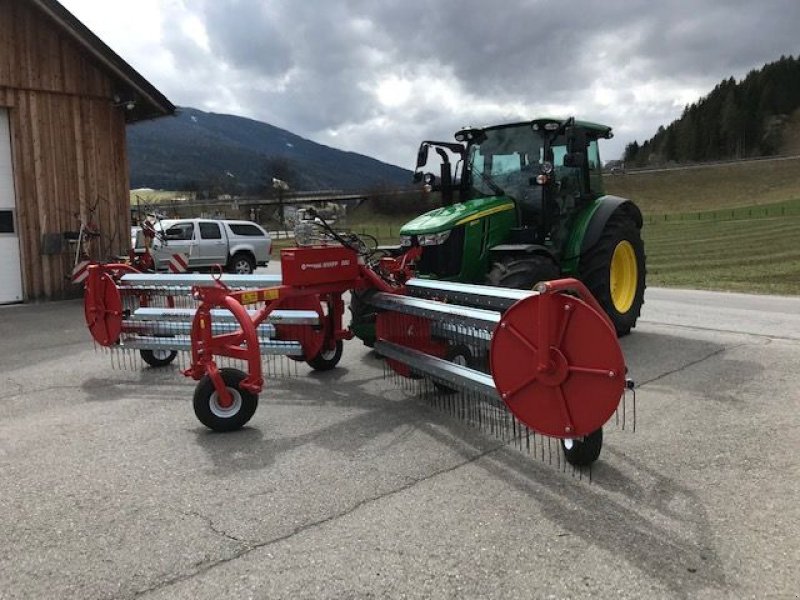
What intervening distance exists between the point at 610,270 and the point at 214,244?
14.1 meters

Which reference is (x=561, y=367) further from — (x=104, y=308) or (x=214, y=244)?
(x=214, y=244)

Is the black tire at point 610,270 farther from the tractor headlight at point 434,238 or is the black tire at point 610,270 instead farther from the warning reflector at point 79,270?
the warning reflector at point 79,270

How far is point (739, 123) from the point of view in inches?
4552

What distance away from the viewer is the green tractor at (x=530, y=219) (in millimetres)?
7191

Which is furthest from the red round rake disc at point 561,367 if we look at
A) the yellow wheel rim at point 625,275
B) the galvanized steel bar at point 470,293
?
the yellow wheel rim at point 625,275

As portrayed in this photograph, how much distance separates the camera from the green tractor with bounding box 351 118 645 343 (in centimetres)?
719

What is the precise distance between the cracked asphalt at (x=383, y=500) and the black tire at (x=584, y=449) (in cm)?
10

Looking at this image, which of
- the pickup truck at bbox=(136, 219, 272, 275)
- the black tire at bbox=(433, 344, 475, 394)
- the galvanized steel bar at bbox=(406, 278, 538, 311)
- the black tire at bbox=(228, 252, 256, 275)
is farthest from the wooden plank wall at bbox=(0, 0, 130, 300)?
the black tire at bbox=(433, 344, 475, 394)

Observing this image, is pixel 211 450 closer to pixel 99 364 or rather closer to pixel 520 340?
pixel 520 340

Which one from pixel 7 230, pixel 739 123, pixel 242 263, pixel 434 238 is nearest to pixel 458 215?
pixel 434 238

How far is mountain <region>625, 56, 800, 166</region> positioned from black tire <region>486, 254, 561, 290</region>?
11883 cm

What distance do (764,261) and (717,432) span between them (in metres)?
17.8

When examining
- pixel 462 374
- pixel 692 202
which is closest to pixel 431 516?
pixel 462 374

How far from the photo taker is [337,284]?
227 inches
